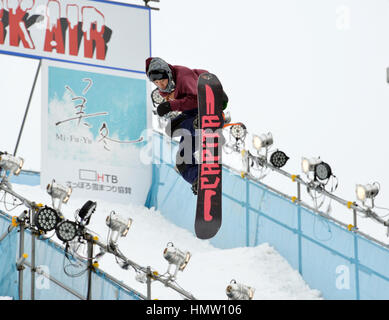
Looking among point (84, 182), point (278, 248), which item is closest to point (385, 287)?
point (278, 248)

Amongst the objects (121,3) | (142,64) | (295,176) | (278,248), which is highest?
(121,3)

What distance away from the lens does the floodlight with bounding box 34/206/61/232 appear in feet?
33.0

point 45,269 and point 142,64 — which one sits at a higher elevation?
point 142,64

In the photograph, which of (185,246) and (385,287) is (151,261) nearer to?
(185,246)

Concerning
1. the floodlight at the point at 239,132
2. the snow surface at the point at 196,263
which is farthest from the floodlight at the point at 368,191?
the floodlight at the point at 239,132

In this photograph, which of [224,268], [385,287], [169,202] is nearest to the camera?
[385,287]

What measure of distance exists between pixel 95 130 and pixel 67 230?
5613 mm

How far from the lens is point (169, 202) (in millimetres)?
16219

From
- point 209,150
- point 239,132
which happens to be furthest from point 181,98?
point 239,132

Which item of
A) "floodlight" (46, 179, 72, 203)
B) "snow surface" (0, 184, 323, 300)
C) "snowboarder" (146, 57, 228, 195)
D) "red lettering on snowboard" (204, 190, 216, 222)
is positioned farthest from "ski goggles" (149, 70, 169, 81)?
"snow surface" (0, 184, 323, 300)

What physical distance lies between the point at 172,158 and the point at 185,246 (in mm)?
1835

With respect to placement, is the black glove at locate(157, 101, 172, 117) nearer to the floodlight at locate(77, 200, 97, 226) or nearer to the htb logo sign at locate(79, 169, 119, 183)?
the floodlight at locate(77, 200, 97, 226)

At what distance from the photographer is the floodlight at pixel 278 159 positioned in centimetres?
1465

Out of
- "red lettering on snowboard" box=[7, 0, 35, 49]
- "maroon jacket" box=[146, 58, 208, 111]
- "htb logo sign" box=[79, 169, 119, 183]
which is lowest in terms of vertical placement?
"maroon jacket" box=[146, 58, 208, 111]
